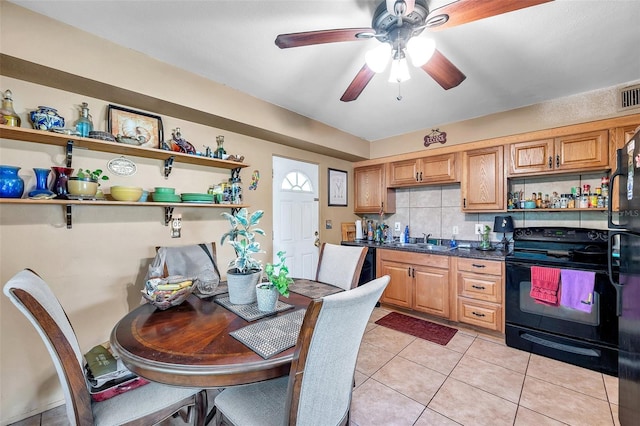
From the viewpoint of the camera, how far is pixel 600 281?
210 centimetres

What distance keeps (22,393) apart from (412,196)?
421 cm

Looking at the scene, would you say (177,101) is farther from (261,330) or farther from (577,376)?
(577,376)

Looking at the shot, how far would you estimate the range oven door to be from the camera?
2.08 metres

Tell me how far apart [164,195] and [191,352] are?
4.88ft

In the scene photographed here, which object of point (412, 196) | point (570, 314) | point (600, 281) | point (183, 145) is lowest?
point (570, 314)

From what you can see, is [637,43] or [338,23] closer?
[338,23]

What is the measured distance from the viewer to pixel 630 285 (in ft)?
4.40

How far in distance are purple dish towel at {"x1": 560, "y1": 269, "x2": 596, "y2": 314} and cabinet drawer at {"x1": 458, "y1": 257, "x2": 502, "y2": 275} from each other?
1.60 feet

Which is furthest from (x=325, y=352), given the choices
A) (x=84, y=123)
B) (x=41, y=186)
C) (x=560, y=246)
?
(x=560, y=246)

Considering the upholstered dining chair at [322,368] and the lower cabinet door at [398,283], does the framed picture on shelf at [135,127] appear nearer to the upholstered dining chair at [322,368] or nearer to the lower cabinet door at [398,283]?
the upholstered dining chair at [322,368]

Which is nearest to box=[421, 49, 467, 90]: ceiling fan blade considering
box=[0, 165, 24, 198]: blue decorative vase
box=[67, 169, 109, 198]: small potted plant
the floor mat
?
box=[67, 169, 109, 198]: small potted plant

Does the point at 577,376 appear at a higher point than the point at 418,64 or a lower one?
lower

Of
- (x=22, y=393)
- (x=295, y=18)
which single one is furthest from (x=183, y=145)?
(x=22, y=393)

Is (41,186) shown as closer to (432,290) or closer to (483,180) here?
(432,290)
